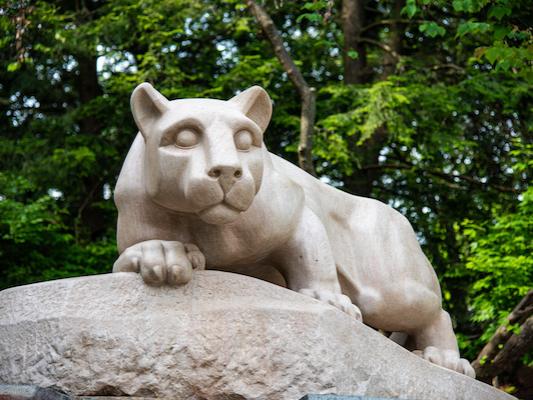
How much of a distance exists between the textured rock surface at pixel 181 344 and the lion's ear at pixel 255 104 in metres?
0.83

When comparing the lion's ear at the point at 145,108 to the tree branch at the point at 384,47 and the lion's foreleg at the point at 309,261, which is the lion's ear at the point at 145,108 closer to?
the lion's foreleg at the point at 309,261

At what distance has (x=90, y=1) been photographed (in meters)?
15.4

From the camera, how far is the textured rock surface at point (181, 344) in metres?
4.33

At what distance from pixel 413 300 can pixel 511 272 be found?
6481mm

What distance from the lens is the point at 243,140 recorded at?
4.63 metres

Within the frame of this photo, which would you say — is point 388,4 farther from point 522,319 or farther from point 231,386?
point 231,386

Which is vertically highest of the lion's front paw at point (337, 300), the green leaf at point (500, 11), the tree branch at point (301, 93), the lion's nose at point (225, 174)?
the green leaf at point (500, 11)

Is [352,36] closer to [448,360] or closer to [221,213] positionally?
[448,360]

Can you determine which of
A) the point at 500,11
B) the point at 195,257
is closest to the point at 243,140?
the point at 195,257

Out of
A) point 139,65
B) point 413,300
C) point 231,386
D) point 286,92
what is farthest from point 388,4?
point 231,386

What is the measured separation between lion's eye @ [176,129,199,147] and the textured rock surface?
24.0 inches

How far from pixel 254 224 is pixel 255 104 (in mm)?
572

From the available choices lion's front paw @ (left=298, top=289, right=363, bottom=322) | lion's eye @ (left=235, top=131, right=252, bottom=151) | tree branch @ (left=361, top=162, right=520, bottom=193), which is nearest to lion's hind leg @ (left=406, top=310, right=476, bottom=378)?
lion's front paw @ (left=298, top=289, right=363, bottom=322)

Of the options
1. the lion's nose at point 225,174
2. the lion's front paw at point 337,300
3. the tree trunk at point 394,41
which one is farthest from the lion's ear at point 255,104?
the tree trunk at point 394,41
